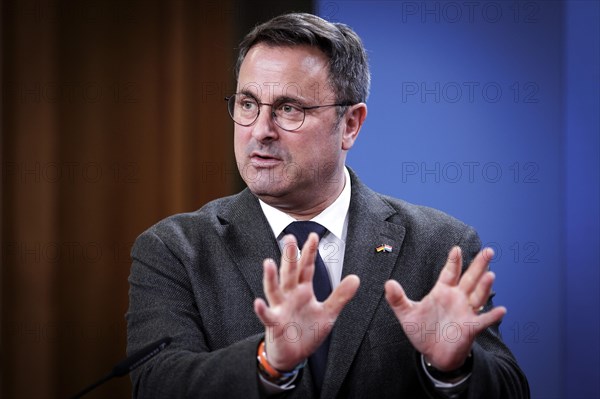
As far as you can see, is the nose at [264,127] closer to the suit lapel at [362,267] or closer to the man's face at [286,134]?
the man's face at [286,134]

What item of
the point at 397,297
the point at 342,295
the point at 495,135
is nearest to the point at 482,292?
the point at 397,297

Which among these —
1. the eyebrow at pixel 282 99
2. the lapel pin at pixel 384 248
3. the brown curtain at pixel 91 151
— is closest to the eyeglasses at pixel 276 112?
the eyebrow at pixel 282 99

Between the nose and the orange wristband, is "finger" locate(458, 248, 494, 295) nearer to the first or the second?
the orange wristband

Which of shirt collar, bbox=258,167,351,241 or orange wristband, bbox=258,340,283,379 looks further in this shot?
shirt collar, bbox=258,167,351,241

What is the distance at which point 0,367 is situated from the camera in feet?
8.95

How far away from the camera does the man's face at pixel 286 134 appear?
5.85 feet

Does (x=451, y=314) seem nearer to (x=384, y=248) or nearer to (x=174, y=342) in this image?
(x=384, y=248)

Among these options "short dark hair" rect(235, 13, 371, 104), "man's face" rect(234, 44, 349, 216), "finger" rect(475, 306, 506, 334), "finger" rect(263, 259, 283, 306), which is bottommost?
"finger" rect(475, 306, 506, 334)

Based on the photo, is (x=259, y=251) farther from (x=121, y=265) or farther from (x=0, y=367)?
(x=0, y=367)

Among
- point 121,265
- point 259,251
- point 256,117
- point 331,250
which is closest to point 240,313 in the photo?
point 259,251

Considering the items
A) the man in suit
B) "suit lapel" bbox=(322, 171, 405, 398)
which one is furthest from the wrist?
"suit lapel" bbox=(322, 171, 405, 398)

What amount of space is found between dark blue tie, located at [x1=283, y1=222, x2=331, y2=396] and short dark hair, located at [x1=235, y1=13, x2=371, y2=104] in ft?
1.29

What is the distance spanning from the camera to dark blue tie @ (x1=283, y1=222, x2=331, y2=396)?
1.63 meters

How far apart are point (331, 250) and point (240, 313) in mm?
314
